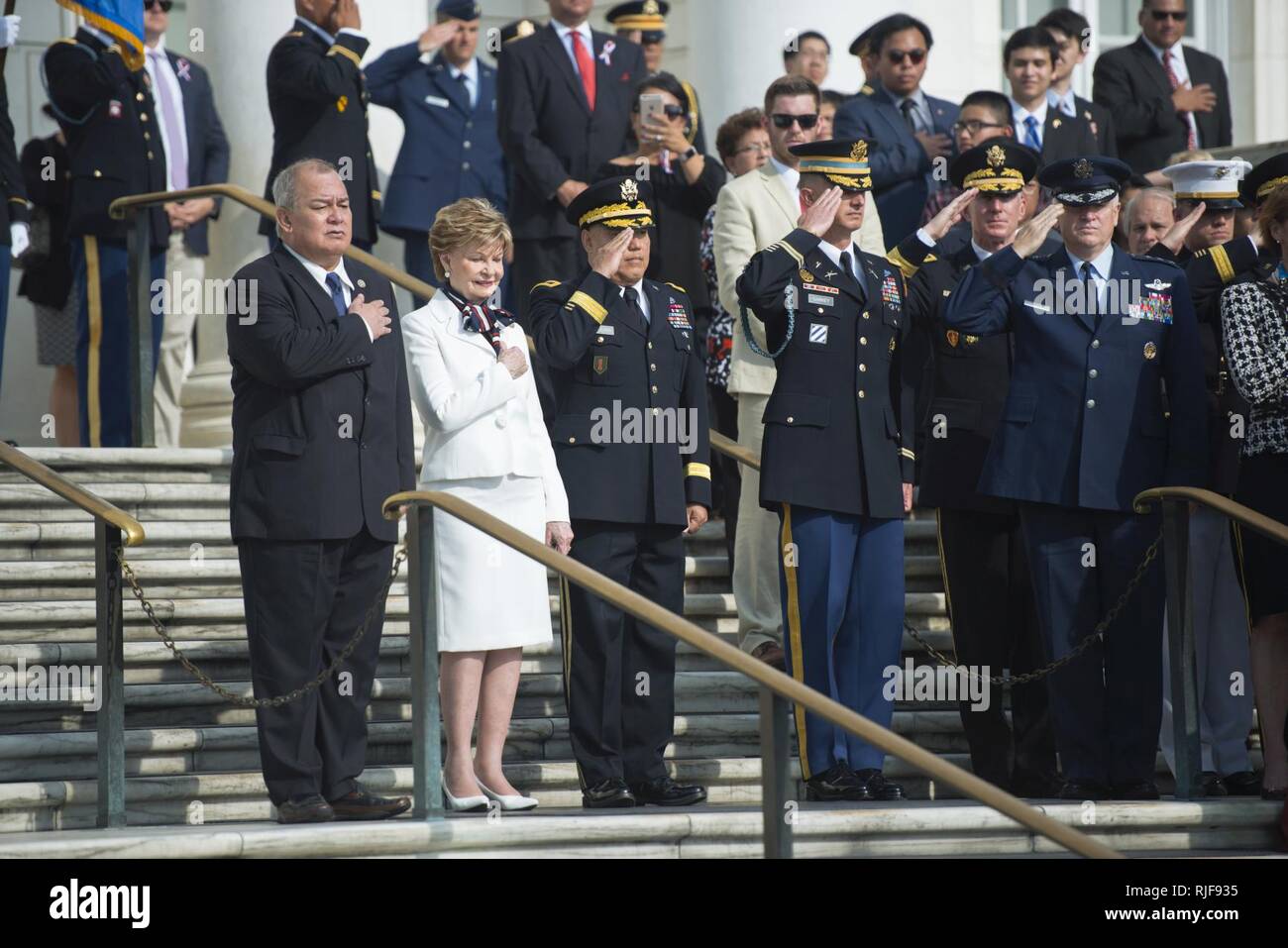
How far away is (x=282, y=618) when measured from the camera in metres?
7.17

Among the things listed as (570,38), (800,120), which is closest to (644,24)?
(570,38)

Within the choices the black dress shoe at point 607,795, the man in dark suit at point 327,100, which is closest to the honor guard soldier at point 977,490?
the black dress shoe at point 607,795

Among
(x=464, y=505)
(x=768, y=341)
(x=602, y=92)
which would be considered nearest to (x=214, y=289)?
(x=602, y=92)

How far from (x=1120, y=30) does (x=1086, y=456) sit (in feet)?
23.3

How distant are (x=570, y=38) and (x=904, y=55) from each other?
1.47 m

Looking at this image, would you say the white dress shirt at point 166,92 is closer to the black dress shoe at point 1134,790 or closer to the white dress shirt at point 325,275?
the white dress shirt at point 325,275

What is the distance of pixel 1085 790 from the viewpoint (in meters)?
7.78

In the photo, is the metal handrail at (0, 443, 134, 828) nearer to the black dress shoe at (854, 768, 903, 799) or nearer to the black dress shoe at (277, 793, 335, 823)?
the black dress shoe at (277, 793, 335, 823)

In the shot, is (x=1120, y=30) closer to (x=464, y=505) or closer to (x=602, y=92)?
(x=602, y=92)

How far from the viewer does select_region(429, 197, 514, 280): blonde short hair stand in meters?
7.52

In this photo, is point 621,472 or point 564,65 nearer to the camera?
point 621,472

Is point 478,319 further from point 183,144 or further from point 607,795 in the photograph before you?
point 183,144

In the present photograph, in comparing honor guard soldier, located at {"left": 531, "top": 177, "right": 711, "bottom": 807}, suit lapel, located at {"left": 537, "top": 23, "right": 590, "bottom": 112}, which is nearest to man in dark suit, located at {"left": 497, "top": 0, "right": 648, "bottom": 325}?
suit lapel, located at {"left": 537, "top": 23, "right": 590, "bottom": 112}

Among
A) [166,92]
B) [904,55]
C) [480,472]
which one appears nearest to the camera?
[480,472]
